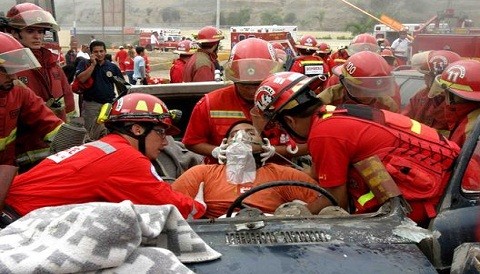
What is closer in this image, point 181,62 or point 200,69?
point 200,69

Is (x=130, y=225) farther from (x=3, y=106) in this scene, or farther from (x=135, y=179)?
(x=3, y=106)

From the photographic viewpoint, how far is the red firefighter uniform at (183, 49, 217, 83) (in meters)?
6.82

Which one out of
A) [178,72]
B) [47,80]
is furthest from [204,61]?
[47,80]

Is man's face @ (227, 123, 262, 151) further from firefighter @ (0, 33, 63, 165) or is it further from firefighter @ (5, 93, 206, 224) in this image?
firefighter @ (0, 33, 63, 165)

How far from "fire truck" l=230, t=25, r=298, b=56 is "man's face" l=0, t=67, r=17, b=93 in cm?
846

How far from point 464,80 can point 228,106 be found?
67.9 inches

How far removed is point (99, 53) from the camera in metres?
7.59

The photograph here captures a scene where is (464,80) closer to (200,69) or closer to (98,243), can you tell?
(98,243)

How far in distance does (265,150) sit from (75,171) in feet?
4.97

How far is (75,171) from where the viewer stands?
258cm

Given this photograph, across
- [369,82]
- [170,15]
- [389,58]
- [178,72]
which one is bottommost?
[170,15]

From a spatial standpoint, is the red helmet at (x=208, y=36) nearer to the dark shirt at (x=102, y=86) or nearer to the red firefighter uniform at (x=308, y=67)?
the red firefighter uniform at (x=308, y=67)

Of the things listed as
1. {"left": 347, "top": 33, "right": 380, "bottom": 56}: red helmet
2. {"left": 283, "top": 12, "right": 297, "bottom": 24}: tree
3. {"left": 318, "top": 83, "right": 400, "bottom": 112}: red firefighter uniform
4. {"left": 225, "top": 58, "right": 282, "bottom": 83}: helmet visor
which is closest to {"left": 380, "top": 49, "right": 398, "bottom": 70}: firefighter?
{"left": 347, "top": 33, "right": 380, "bottom": 56}: red helmet

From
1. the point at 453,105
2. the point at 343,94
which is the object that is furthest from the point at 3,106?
the point at 453,105
